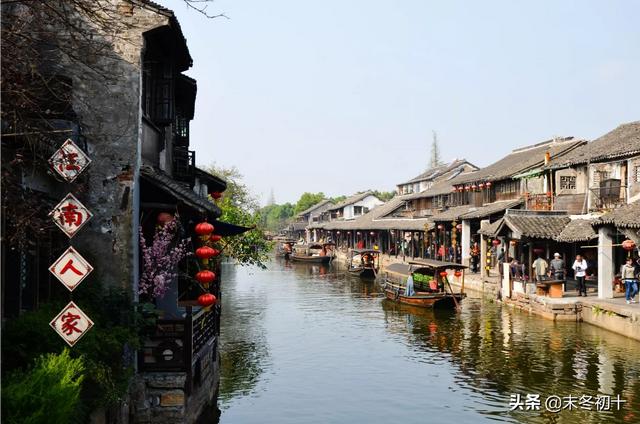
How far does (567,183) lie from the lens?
3178 centimetres

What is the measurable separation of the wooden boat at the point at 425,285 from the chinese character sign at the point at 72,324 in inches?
802

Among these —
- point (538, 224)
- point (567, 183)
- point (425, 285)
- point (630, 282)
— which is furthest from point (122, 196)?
point (567, 183)

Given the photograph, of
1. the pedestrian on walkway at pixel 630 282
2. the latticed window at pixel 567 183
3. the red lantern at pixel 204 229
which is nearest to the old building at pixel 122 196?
the red lantern at pixel 204 229

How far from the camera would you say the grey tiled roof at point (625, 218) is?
20336 mm

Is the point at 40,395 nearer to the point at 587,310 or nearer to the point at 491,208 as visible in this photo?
the point at 587,310

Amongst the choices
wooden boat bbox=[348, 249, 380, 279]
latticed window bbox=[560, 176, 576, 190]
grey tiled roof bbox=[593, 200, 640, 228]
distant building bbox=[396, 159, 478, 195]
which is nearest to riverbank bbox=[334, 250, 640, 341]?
grey tiled roof bbox=[593, 200, 640, 228]

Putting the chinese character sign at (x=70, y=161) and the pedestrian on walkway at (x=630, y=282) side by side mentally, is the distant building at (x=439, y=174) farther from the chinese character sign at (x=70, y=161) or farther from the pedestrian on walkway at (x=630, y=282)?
the chinese character sign at (x=70, y=161)

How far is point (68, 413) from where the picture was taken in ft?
20.6

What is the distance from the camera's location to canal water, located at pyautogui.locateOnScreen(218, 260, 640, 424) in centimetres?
1377

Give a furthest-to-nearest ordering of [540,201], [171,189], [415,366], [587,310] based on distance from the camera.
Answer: [540,201] < [587,310] < [415,366] < [171,189]

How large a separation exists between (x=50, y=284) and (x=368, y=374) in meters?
9.14

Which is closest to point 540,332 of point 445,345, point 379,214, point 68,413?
point 445,345

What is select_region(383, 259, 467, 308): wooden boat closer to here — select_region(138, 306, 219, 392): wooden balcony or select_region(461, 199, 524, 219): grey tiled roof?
select_region(461, 199, 524, 219): grey tiled roof

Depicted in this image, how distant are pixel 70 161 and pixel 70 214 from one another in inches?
27.8
